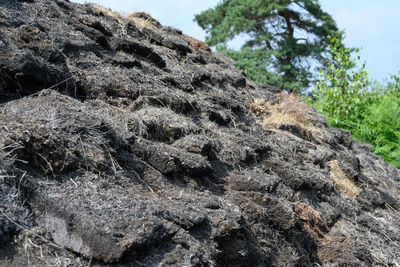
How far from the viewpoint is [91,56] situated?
15.2 feet

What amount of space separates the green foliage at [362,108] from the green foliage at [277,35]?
21.0ft

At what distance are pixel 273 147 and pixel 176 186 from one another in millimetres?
2105

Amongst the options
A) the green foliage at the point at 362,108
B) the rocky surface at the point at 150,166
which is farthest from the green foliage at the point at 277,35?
the rocky surface at the point at 150,166

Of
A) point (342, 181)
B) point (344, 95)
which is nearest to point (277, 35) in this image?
point (344, 95)

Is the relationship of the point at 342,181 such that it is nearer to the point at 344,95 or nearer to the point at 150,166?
the point at 150,166

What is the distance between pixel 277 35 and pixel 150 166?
739 inches

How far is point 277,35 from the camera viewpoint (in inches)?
827

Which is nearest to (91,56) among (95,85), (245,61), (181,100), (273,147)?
(95,85)

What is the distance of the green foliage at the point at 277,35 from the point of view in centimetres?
1947

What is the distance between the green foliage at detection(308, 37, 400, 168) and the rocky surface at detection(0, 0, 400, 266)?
3.47 metres

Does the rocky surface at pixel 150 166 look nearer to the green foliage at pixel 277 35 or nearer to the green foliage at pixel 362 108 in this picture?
the green foliage at pixel 362 108

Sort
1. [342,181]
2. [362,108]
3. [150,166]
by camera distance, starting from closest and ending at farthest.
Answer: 1. [150,166]
2. [342,181]
3. [362,108]

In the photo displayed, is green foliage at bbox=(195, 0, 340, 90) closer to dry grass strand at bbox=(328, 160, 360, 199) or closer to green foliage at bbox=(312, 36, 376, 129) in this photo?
green foliage at bbox=(312, 36, 376, 129)

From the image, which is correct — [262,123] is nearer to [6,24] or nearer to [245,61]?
[6,24]
